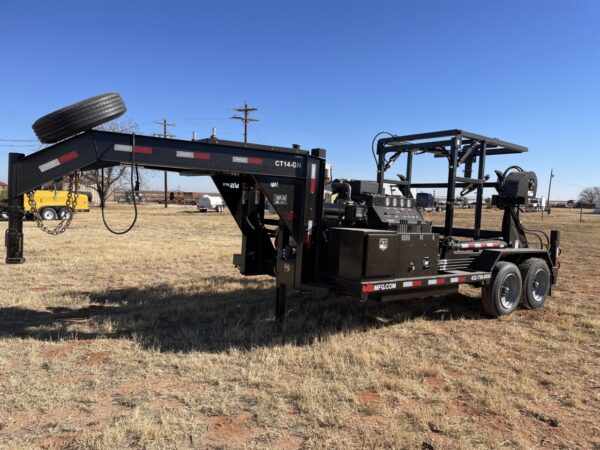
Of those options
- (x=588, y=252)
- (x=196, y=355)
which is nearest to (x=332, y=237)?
(x=196, y=355)

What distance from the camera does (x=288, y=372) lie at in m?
4.48

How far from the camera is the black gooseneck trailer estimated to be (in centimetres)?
468

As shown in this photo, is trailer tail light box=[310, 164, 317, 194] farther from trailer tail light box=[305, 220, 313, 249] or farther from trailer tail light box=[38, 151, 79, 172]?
trailer tail light box=[38, 151, 79, 172]

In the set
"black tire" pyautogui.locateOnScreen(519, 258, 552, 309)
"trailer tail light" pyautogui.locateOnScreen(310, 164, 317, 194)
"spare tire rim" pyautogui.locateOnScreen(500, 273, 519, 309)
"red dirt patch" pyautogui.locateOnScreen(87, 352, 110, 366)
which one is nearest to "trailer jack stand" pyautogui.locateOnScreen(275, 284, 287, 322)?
"trailer tail light" pyautogui.locateOnScreen(310, 164, 317, 194)

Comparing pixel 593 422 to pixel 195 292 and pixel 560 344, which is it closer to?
pixel 560 344

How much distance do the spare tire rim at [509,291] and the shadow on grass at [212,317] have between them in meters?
0.40

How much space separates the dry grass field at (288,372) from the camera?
11.1 feet

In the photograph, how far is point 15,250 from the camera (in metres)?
4.74

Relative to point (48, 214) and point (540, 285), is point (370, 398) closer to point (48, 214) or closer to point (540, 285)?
point (540, 285)

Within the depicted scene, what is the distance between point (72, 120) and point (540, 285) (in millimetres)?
6969

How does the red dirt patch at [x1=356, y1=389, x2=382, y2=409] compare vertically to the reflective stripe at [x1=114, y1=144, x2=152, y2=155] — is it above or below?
below

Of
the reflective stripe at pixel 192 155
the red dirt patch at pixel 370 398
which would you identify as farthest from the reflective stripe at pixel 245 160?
the red dirt patch at pixel 370 398

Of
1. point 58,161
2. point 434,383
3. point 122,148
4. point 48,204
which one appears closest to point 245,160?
point 122,148

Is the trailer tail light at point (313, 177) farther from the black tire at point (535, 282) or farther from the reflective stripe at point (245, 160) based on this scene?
the black tire at point (535, 282)
